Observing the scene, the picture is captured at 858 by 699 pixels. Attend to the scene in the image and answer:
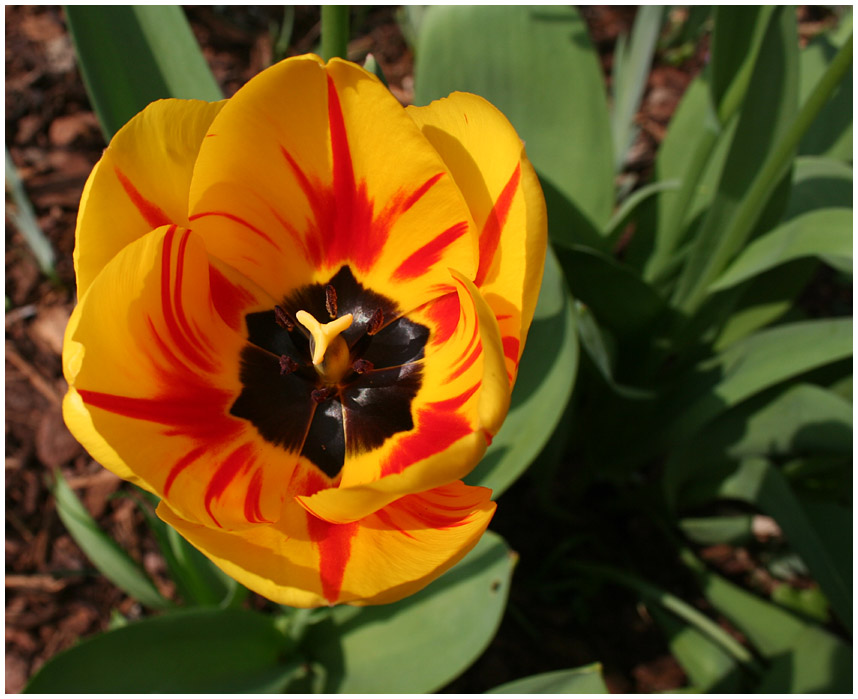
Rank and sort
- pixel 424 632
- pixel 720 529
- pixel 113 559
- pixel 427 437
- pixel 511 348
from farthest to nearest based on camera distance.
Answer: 1. pixel 720 529
2. pixel 113 559
3. pixel 424 632
4. pixel 427 437
5. pixel 511 348

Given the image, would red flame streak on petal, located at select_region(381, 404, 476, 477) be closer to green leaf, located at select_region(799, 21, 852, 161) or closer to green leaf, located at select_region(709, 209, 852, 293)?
green leaf, located at select_region(709, 209, 852, 293)

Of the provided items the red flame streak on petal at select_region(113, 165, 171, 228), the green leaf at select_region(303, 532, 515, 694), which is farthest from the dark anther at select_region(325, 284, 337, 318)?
the green leaf at select_region(303, 532, 515, 694)

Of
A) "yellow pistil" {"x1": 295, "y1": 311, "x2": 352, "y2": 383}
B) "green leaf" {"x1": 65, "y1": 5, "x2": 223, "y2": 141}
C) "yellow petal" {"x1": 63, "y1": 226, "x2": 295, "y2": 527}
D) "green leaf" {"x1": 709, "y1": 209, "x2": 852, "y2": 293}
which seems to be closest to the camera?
"yellow petal" {"x1": 63, "y1": 226, "x2": 295, "y2": 527}

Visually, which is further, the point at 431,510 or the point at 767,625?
the point at 767,625

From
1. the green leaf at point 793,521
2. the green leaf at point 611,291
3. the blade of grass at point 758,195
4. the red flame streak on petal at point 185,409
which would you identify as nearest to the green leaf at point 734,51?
the blade of grass at point 758,195

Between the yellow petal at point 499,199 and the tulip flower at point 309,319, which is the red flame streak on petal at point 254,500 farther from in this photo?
the yellow petal at point 499,199

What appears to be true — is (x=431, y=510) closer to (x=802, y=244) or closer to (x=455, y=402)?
(x=455, y=402)

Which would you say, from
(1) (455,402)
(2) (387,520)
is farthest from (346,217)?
(2) (387,520)
